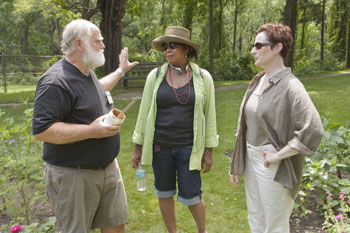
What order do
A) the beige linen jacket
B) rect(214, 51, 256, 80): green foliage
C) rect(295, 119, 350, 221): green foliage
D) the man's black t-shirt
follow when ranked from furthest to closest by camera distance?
rect(214, 51, 256, 80): green foliage → rect(295, 119, 350, 221): green foliage → the beige linen jacket → the man's black t-shirt

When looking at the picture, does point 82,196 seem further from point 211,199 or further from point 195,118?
point 211,199

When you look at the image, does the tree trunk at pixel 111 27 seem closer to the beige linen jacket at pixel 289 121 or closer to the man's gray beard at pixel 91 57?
the man's gray beard at pixel 91 57

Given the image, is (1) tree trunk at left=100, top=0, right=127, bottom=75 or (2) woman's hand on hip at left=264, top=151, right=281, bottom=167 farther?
(1) tree trunk at left=100, top=0, right=127, bottom=75

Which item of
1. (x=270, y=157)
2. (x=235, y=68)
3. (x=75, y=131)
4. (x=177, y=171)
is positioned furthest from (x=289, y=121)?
(x=235, y=68)

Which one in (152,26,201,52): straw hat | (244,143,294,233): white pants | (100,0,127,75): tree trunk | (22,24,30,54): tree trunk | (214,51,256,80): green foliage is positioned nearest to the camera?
(244,143,294,233): white pants

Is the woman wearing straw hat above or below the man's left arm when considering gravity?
below

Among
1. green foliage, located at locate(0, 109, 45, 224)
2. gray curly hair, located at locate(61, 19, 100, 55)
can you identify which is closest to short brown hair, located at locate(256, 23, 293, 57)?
gray curly hair, located at locate(61, 19, 100, 55)

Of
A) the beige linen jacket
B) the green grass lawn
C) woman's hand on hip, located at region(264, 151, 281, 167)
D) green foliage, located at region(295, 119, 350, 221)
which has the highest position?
the beige linen jacket

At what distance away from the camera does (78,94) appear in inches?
88.0

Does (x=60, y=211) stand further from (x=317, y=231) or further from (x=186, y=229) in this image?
(x=317, y=231)

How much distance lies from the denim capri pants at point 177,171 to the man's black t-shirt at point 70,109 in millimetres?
670

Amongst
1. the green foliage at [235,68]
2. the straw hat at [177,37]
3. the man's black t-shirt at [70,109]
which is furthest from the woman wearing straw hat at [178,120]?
the green foliage at [235,68]

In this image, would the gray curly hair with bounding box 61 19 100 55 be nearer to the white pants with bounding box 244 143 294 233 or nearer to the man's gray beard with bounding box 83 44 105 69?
the man's gray beard with bounding box 83 44 105 69

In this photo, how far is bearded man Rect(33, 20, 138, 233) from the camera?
6.90ft
